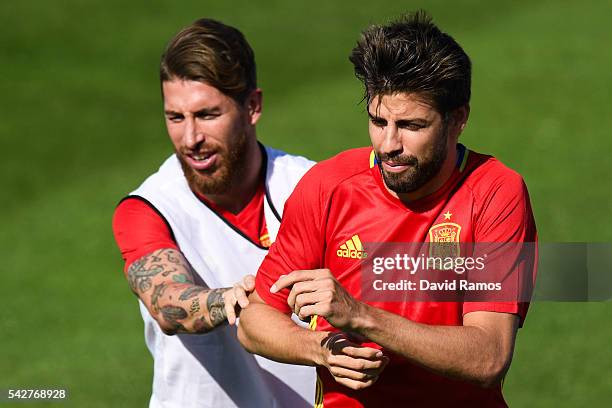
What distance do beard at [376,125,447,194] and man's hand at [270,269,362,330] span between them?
26.4 inches

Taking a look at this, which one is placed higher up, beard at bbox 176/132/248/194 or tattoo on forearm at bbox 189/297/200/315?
beard at bbox 176/132/248/194

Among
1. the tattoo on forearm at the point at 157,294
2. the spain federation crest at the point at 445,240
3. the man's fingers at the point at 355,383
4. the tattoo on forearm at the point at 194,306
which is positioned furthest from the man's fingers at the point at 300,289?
the tattoo on forearm at the point at 157,294

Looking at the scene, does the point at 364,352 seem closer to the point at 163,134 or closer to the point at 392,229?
the point at 392,229

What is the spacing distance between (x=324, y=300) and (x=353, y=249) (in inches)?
27.4

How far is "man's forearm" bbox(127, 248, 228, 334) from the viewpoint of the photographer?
686 centimetres

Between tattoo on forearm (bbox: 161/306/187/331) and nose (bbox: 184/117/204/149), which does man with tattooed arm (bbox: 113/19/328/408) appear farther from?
tattoo on forearm (bbox: 161/306/187/331)

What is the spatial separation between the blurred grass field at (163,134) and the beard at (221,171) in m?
7.38

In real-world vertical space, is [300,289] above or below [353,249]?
below

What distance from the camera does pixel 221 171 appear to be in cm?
782

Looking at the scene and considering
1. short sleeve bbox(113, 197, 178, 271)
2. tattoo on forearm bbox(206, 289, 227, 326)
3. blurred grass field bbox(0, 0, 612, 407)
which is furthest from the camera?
blurred grass field bbox(0, 0, 612, 407)

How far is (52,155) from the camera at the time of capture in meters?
26.7

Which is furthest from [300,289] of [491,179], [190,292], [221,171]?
[221,171]

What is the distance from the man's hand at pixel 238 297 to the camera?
244 inches

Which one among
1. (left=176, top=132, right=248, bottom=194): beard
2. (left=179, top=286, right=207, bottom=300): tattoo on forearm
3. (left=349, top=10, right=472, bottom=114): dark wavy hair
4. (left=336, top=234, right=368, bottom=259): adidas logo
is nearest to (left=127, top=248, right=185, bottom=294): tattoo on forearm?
(left=179, top=286, right=207, bottom=300): tattoo on forearm
